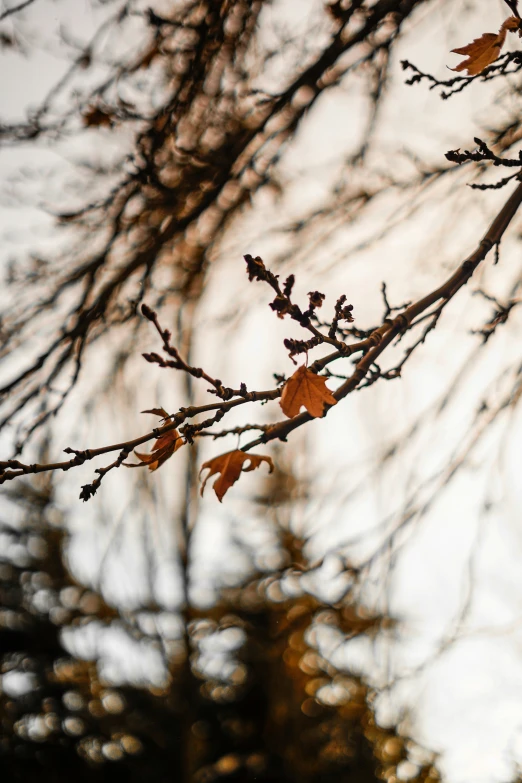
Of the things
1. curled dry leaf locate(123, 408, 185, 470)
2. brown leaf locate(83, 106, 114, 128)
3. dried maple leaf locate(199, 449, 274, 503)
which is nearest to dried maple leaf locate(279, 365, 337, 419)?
dried maple leaf locate(199, 449, 274, 503)

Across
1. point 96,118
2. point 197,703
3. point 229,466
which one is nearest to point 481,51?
point 229,466

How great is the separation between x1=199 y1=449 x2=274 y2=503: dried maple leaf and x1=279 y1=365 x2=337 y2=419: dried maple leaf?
0.10 metres

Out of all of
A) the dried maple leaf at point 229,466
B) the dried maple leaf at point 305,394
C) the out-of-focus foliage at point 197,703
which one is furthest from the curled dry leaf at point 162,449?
the out-of-focus foliage at point 197,703

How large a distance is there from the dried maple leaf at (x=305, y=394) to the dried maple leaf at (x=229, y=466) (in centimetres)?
10

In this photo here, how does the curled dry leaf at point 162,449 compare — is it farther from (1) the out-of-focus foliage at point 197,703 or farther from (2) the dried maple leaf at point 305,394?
(1) the out-of-focus foliage at point 197,703

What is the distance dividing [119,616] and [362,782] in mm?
3448

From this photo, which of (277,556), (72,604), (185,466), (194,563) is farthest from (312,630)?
(72,604)

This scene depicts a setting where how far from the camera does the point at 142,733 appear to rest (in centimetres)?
547

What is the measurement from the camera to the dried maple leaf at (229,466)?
32.0 inches

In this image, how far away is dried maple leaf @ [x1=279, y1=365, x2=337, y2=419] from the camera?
2.62ft

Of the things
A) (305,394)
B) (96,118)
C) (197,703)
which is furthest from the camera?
(197,703)

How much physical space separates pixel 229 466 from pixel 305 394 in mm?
190

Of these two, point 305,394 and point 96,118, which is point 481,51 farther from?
point 96,118

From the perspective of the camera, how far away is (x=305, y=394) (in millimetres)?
816
